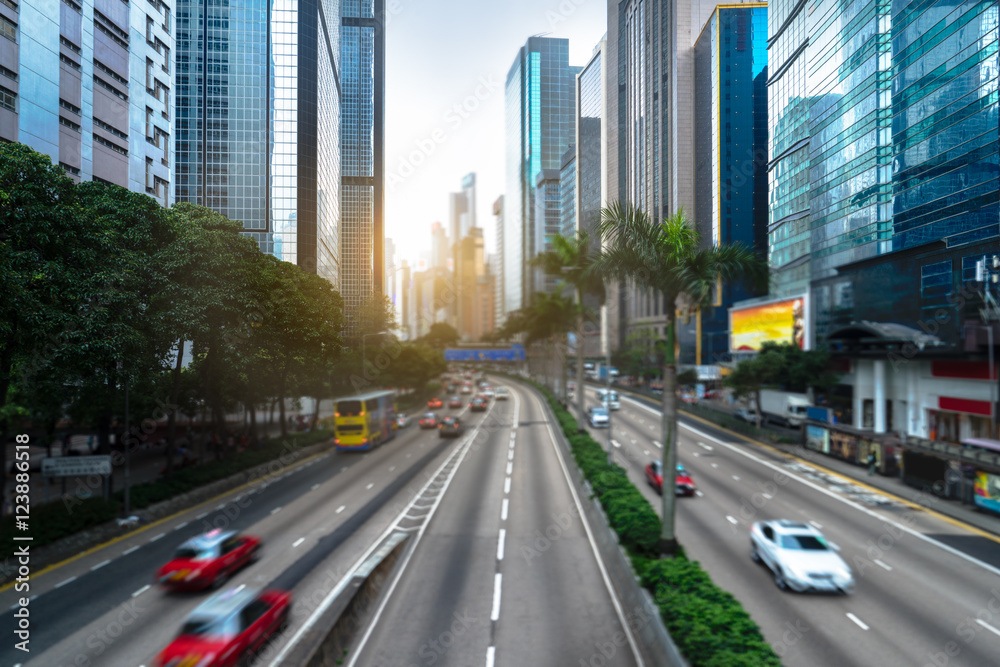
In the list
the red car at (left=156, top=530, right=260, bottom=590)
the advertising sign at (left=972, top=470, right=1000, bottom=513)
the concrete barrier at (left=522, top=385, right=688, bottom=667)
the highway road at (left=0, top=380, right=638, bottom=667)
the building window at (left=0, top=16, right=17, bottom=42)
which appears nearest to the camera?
the concrete barrier at (left=522, top=385, right=688, bottom=667)

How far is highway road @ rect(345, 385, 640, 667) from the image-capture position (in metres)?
10.5

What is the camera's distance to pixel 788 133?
17.3ft

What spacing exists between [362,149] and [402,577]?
12.4 meters

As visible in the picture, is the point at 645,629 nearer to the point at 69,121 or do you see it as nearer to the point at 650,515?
the point at 650,515

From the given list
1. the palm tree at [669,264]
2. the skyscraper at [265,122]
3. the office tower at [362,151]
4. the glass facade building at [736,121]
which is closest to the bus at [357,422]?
the palm tree at [669,264]

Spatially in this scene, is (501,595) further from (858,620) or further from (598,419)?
(598,419)

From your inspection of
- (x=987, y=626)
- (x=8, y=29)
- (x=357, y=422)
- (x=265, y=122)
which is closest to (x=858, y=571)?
(x=987, y=626)

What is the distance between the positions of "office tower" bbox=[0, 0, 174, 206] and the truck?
4418 cm

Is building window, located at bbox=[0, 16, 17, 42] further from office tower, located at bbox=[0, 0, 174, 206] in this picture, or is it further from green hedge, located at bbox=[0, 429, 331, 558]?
green hedge, located at bbox=[0, 429, 331, 558]

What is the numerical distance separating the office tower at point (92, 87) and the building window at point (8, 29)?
22 mm

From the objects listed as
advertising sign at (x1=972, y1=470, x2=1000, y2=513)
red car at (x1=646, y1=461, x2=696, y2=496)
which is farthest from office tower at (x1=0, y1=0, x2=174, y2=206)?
advertising sign at (x1=972, y1=470, x2=1000, y2=513)

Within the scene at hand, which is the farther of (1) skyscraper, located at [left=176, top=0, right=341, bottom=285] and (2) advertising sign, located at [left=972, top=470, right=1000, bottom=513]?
(2) advertising sign, located at [left=972, top=470, right=1000, bottom=513]

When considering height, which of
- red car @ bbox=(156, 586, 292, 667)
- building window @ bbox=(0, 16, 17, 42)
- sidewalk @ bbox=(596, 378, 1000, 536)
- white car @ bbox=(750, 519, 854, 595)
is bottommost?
sidewalk @ bbox=(596, 378, 1000, 536)

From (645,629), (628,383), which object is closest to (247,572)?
(645,629)
